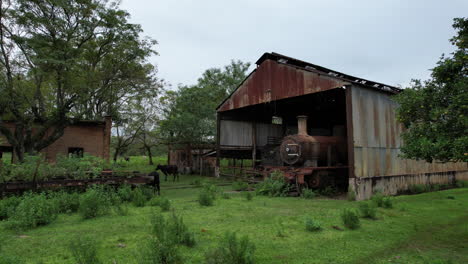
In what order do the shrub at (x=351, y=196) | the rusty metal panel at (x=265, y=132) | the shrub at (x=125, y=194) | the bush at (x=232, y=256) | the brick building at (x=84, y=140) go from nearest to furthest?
the bush at (x=232, y=256), the shrub at (x=125, y=194), the shrub at (x=351, y=196), the brick building at (x=84, y=140), the rusty metal panel at (x=265, y=132)

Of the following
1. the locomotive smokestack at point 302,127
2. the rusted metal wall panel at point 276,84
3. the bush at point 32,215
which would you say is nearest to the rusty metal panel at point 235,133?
the rusted metal wall panel at point 276,84

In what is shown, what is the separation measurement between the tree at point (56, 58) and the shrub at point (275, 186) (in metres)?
11.6

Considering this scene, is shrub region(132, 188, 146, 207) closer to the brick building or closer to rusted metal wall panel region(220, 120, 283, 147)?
rusted metal wall panel region(220, 120, 283, 147)

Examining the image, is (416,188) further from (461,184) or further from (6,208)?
(6,208)

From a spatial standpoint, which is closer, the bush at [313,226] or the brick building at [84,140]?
the bush at [313,226]

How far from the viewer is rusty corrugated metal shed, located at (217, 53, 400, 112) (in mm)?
14297

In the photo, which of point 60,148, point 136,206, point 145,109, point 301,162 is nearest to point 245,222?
point 136,206

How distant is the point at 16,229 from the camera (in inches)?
255

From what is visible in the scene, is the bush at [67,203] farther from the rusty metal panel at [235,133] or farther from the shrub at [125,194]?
the rusty metal panel at [235,133]

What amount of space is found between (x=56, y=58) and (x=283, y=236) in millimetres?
15326

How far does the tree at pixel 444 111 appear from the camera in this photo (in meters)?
5.57

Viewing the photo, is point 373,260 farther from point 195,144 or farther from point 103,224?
point 195,144

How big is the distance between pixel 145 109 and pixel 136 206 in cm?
2026

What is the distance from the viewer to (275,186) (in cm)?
1281
